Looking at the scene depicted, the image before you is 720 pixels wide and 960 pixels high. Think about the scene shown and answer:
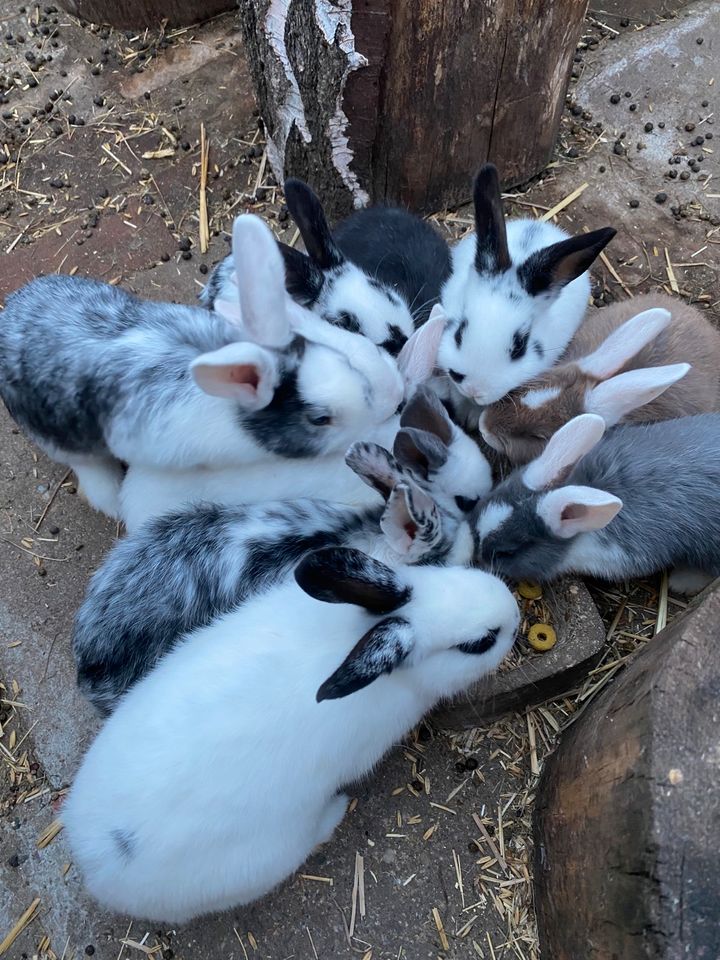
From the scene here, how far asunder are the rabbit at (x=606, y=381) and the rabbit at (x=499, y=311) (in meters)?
0.10

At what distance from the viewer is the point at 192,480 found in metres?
3.12

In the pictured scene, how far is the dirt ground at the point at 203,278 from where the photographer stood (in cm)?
271

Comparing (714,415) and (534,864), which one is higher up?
(714,415)

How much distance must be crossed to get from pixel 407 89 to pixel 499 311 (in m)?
1.14

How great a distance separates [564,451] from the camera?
9.12 feet

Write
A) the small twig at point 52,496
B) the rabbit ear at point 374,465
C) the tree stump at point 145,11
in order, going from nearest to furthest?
1. the rabbit ear at point 374,465
2. the small twig at point 52,496
3. the tree stump at point 145,11

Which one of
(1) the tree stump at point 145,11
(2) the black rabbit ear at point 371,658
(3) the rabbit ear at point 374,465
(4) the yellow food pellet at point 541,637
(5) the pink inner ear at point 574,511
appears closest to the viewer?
(2) the black rabbit ear at point 371,658

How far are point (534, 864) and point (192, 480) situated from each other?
192 centimetres

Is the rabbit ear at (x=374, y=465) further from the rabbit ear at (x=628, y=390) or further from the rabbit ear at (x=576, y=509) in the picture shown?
the rabbit ear at (x=628, y=390)

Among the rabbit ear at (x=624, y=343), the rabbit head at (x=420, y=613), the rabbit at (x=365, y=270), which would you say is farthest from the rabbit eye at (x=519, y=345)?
the rabbit head at (x=420, y=613)

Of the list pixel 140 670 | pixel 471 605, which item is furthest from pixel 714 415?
pixel 140 670

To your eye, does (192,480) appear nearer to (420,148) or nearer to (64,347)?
(64,347)

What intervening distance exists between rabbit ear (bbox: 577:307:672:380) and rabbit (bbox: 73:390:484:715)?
2.62ft

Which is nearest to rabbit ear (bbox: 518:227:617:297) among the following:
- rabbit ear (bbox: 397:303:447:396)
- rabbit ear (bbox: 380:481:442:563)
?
rabbit ear (bbox: 397:303:447:396)
